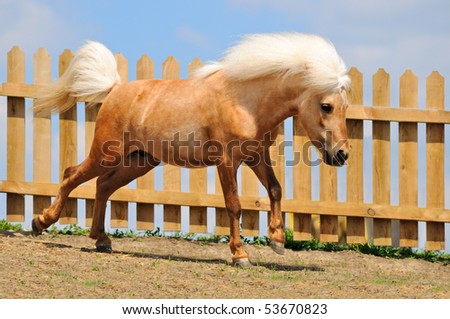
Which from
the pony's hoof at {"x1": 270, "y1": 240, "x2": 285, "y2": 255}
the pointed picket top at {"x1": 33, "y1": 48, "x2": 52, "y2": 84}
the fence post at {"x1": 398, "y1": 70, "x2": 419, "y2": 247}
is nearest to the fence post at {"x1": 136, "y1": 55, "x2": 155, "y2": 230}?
the pointed picket top at {"x1": 33, "y1": 48, "x2": 52, "y2": 84}

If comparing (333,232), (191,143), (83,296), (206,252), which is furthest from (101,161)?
(333,232)

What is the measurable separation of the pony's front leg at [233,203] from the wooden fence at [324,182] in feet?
6.87

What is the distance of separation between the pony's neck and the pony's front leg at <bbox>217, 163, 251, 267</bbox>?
1.53 feet

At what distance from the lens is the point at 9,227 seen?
397 inches

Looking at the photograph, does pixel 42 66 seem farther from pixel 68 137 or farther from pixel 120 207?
pixel 120 207

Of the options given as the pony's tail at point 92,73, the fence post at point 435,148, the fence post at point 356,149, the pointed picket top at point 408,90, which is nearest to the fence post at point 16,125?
the pony's tail at point 92,73

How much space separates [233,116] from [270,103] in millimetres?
352

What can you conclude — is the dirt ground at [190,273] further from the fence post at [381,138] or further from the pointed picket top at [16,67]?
the pointed picket top at [16,67]

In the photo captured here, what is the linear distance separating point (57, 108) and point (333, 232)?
11.6 ft

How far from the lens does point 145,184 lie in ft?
32.1

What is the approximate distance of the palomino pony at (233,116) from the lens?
7.27 meters

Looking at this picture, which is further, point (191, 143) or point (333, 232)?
point (333, 232)

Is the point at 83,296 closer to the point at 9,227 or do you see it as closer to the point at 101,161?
the point at 101,161

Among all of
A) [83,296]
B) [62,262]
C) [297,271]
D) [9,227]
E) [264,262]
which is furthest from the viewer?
[9,227]
